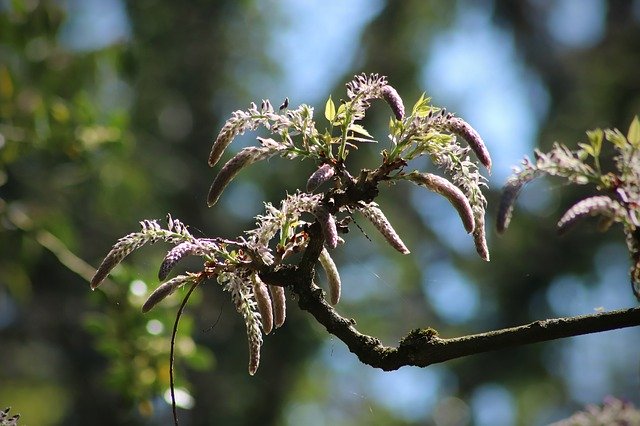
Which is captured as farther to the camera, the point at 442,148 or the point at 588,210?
the point at 442,148

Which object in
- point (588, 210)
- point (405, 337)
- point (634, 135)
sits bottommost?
point (405, 337)

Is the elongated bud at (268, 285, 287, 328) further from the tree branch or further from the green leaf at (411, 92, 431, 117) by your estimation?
the green leaf at (411, 92, 431, 117)

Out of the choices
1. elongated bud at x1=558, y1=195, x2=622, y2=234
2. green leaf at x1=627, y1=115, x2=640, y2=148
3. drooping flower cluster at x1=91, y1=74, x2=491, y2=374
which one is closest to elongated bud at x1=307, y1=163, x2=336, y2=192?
drooping flower cluster at x1=91, y1=74, x2=491, y2=374

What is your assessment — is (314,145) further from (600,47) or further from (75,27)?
(75,27)

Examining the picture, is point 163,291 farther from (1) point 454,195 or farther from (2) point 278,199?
(2) point 278,199

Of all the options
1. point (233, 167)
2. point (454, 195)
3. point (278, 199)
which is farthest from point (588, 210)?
point (278, 199)

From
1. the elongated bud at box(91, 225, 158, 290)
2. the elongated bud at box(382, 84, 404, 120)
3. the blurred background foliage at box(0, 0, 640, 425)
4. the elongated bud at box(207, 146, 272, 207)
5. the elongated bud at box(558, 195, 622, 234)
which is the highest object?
the blurred background foliage at box(0, 0, 640, 425)

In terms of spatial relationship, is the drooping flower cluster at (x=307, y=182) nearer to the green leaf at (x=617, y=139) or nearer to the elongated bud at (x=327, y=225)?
the elongated bud at (x=327, y=225)
